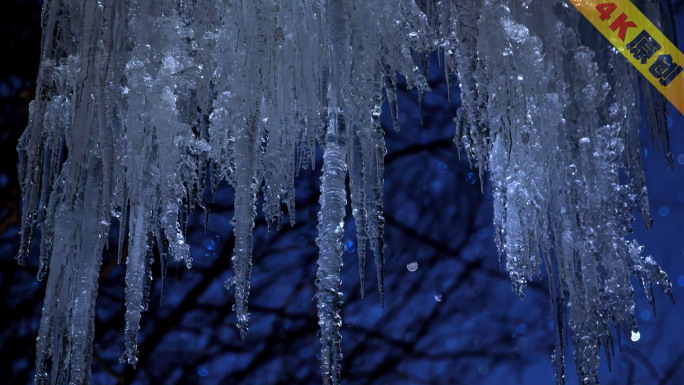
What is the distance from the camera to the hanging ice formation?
4.03ft

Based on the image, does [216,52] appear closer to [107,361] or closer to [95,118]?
[95,118]

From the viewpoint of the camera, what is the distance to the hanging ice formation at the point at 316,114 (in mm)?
1229

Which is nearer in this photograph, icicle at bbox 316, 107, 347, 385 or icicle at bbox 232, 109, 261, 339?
icicle at bbox 316, 107, 347, 385

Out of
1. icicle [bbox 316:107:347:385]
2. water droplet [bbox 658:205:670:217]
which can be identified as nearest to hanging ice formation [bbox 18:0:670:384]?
icicle [bbox 316:107:347:385]

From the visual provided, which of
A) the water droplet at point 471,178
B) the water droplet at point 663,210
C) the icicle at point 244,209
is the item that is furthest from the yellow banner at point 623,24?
the water droplet at point 663,210

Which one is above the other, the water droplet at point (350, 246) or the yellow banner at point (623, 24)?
the water droplet at point (350, 246)

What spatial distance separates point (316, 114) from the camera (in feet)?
4.51

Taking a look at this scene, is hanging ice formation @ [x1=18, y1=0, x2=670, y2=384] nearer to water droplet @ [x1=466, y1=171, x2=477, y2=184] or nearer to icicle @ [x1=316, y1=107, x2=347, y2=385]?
icicle @ [x1=316, y1=107, x2=347, y2=385]

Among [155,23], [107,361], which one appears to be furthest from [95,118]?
[107,361]

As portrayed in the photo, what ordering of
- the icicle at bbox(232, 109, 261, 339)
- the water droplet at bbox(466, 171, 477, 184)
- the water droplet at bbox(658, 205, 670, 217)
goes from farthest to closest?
1. the water droplet at bbox(658, 205, 670, 217)
2. the water droplet at bbox(466, 171, 477, 184)
3. the icicle at bbox(232, 109, 261, 339)

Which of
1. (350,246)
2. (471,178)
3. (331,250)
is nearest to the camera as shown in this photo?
(331,250)

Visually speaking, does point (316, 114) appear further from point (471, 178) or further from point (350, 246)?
point (471, 178)

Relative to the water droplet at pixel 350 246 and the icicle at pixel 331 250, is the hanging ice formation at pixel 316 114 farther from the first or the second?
the water droplet at pixel 350 246

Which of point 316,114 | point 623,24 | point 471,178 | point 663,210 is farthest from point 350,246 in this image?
point 623,24
